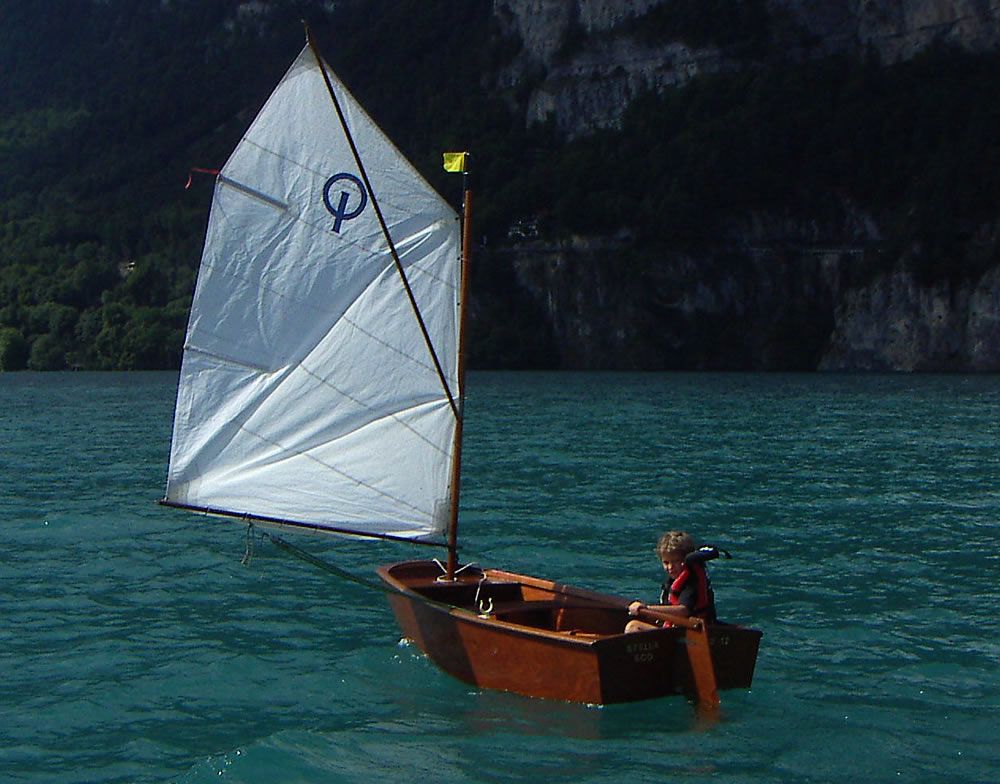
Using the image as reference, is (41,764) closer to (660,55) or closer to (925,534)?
(925,534)

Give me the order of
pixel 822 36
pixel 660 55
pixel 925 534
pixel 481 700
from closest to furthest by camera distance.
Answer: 1. pixel 481 700
2. pixel 925 534
3. pixel 822 36
4. pixel 660 55

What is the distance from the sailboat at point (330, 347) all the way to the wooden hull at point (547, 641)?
0.07 meters

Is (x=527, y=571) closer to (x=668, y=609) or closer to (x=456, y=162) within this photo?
(x=456, y=162)

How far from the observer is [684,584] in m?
13.1

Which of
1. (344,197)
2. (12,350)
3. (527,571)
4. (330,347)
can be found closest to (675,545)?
(330,347)

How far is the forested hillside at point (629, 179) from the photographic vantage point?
120062 millimetres

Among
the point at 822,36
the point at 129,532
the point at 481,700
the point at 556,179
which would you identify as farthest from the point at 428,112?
the point at 481,700

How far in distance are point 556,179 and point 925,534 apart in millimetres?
116050

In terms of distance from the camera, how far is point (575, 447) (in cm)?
3962

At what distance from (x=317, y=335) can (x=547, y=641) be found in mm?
4576

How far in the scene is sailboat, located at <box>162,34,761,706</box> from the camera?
15.1 m

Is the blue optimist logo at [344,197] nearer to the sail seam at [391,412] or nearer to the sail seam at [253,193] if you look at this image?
the sail seam at [253,193]

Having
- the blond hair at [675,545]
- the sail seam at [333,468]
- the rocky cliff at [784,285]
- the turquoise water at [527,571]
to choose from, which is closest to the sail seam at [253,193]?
the sail seam at [333,468]

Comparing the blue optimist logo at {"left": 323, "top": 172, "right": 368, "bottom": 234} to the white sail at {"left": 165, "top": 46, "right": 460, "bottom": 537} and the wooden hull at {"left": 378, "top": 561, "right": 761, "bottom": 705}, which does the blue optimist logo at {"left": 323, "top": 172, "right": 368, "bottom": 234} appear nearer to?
the white sail at {"left": 165, "top": 46, "right": 460, "bottom": 537}
